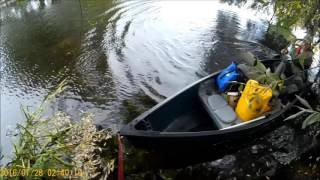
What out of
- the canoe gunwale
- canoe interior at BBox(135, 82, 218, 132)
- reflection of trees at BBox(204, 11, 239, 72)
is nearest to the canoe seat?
canoe interior at BBox(135, 82, 218, 132)

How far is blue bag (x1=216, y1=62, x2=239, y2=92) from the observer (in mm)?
5832

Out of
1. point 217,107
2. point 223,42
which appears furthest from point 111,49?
point 217,107

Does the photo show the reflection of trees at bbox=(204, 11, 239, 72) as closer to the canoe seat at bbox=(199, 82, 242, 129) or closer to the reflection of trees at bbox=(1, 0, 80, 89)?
the canoe seat at bbox=(199, 82, 242, 129)

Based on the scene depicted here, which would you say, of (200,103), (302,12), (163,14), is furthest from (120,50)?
(302,12)

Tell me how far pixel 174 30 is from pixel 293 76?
5333 mm

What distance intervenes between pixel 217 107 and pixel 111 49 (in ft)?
15.1

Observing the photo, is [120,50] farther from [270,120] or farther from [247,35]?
[270,120]

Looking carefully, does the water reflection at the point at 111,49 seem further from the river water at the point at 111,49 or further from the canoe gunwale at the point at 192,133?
the canoe gunwale at the point at 192,133

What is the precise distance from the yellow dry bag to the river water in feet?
7.35

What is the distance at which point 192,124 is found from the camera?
18.8ft

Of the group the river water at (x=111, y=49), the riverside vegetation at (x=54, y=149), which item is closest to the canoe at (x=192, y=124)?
the riverside vegetation at (x=54, y=149)

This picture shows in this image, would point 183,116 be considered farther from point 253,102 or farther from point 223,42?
point 223,42

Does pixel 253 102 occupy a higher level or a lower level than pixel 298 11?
lower

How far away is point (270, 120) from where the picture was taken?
16.8ft
